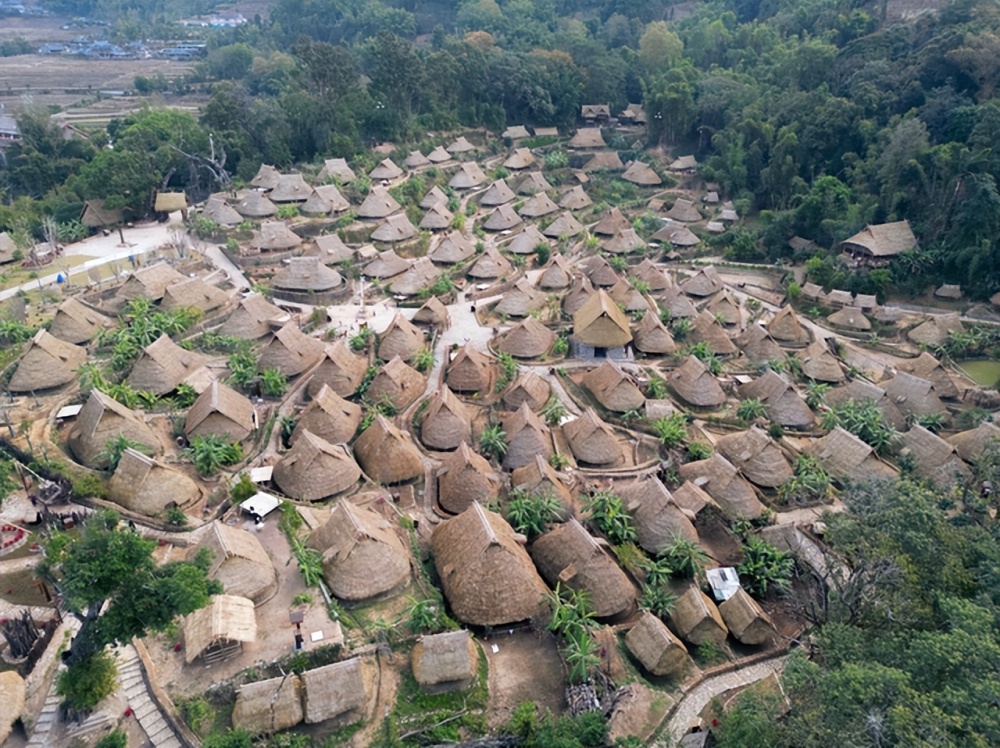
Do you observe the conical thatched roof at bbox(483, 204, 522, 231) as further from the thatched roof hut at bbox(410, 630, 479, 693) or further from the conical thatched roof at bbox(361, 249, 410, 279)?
the thatched roof hut at bbox(410, 630, 479, 693)

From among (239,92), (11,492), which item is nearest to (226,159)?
(239,92)

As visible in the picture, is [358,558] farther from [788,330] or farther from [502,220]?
[502,220]

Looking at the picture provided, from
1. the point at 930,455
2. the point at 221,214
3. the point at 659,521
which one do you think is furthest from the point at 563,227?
the point at 659,521

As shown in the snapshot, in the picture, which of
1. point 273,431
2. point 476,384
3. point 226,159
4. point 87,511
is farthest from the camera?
point 226,159

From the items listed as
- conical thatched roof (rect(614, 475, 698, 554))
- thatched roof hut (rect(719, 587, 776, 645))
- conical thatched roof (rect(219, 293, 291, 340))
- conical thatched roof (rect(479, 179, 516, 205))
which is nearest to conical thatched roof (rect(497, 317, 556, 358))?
conical thatched roof (rect(219, 293, 291, 340))

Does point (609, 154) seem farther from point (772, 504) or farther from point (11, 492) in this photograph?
point (11, 492)

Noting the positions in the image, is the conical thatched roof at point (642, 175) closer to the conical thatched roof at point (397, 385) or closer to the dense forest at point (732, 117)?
the dense forest at point (732, 117)

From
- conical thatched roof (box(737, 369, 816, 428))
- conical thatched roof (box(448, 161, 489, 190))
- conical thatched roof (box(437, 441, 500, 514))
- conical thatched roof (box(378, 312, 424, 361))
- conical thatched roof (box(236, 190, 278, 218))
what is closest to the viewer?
conical thatched roof (box(437, 441, 500, 514))
